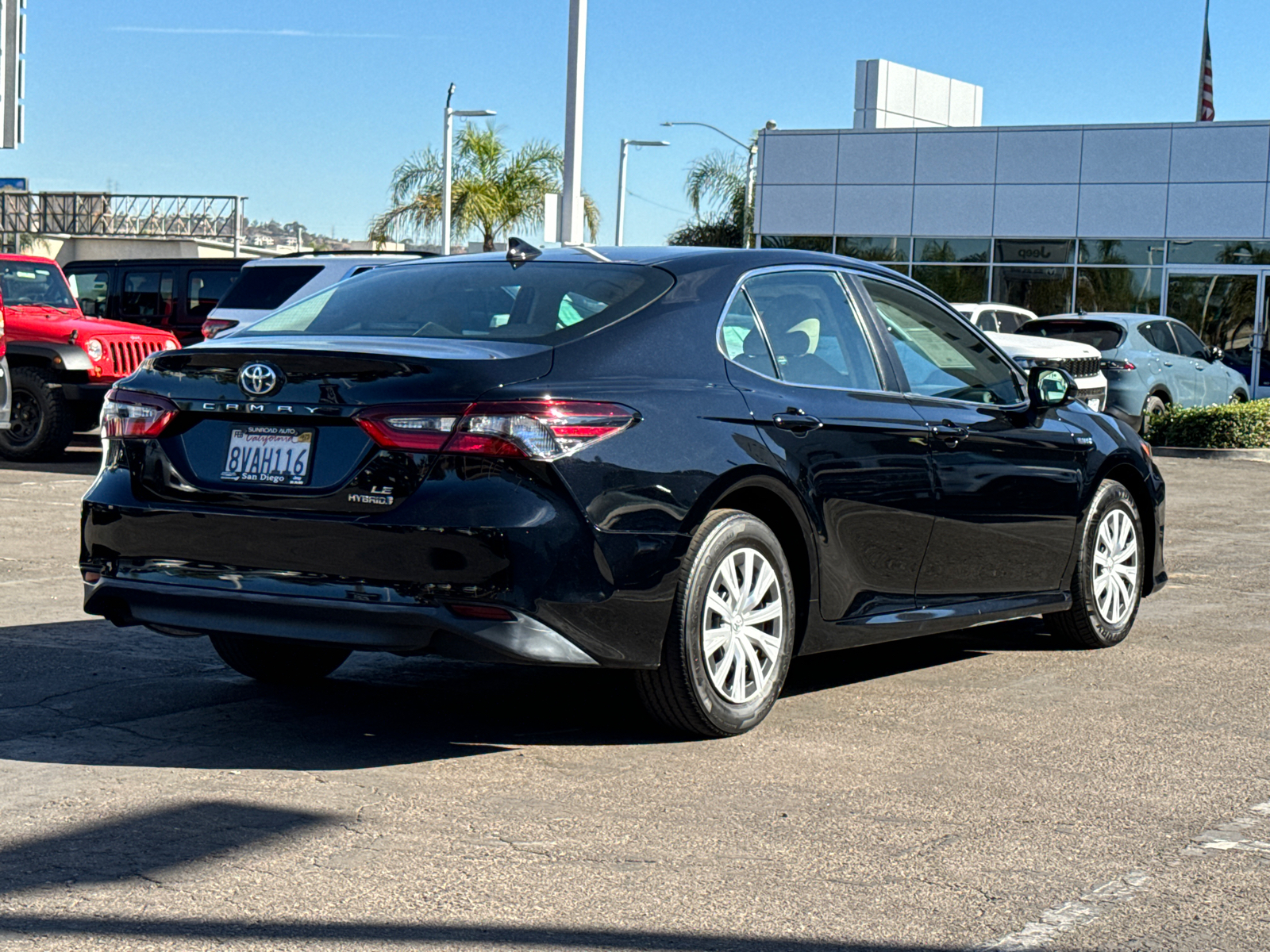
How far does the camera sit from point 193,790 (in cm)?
475

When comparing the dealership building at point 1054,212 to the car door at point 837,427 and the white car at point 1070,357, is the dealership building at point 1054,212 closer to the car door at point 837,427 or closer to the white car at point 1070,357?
the white car at point 1070,357

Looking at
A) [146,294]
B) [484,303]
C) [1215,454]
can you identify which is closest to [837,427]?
[484,303]

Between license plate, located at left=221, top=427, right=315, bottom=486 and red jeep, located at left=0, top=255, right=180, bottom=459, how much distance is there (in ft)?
37.6

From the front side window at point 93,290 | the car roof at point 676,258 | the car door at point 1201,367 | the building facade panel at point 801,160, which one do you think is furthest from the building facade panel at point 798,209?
the car roof at point 676,258

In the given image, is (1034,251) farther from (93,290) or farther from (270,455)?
(270,455)

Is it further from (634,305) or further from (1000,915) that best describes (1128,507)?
(1000,915)

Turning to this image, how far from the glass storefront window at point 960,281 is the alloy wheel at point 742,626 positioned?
30.3 meters

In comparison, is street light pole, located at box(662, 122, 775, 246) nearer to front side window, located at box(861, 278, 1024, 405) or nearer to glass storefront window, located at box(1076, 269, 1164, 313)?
glass storefront window, located at box(1076, 269, 1164, 313)

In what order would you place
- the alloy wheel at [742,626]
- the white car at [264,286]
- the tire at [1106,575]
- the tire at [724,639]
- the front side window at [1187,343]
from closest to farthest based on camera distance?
the tire at [724,639] < the alloy wheel at [742,626] < the tire at [1106,575] < the white car at [264,286] < the front side window at [1187,343]

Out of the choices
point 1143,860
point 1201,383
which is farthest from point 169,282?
point 1143,860

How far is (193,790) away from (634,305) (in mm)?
2014

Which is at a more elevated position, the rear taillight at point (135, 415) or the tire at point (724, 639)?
the rear taillight at point (135, 415)

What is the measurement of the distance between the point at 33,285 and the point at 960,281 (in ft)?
73.2

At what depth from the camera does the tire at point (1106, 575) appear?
291 inches
